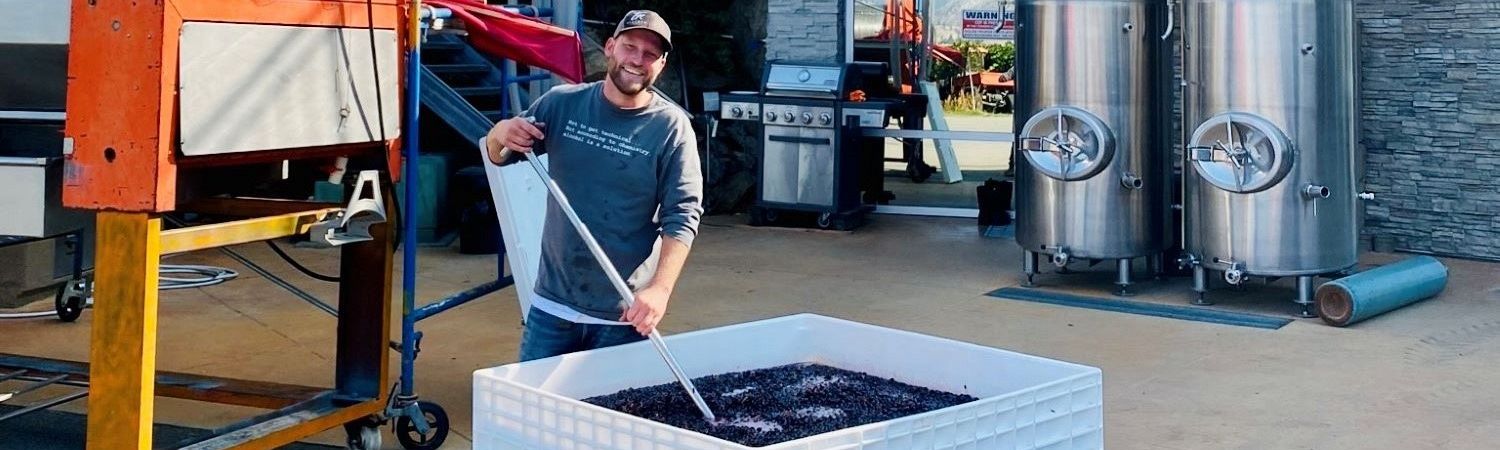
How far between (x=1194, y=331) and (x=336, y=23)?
4.13m

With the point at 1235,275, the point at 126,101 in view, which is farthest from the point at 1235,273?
the point at 126,101

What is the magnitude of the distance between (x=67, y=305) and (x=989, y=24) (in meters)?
6.16

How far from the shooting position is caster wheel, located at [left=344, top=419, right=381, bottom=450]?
4.85 meters

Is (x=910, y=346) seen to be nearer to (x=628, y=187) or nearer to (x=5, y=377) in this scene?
(x=628, y=187)

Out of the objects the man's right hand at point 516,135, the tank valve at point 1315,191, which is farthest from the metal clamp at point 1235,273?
the man's right hand at point 516,135

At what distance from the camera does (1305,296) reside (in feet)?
23.7

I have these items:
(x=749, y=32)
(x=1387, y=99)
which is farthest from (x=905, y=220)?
(x=1387, y=99)

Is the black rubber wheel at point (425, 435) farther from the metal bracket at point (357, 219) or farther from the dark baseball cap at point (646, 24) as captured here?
the dark baseball cap at point (646, 24)

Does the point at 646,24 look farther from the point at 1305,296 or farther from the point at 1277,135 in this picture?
the point at 1305,296

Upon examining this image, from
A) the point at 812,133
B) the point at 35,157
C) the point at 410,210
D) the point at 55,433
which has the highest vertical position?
the point at 812,133

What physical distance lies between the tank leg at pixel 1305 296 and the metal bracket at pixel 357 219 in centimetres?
441

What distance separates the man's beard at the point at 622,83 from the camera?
356 cm

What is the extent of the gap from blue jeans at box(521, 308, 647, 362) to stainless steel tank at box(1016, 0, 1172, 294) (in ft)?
14.4

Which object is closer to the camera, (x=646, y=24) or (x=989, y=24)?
(x=646, y=24)
